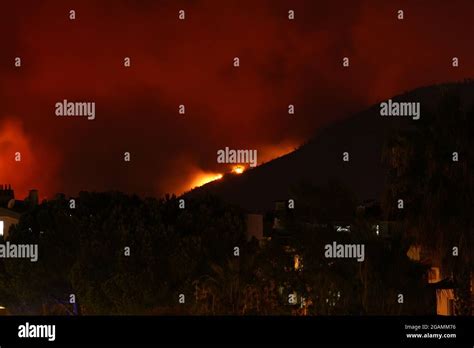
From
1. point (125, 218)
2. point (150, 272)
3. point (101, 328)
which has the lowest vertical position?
point (101, 328)

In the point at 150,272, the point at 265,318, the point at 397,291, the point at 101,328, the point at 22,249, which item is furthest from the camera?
the point at 22,249

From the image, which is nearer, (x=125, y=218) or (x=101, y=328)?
(x=101, y=328)

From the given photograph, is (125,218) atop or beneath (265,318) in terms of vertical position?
atop

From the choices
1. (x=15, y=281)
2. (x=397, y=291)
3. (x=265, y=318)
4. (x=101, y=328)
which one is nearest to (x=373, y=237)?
(x=397, y=291)

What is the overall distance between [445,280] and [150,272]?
520 inches

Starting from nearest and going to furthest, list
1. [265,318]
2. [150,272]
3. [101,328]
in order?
[101,328] < [265,318] < [150,272]

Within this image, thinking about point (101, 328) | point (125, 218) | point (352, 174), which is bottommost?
point (101, 328)

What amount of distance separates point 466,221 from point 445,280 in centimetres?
219

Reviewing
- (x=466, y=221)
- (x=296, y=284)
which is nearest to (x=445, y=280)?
(x=466, y=221)

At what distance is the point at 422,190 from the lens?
35781 mm

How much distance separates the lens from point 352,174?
121 m

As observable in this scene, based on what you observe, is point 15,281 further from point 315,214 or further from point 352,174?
point 352,174

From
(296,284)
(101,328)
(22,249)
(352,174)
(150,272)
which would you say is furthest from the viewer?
(352,174)

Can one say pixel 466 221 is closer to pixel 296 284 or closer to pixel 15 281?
pixel 296 284
